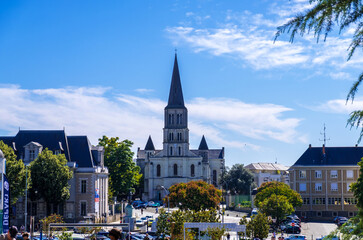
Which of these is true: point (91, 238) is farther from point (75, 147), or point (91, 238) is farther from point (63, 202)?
point (75, 147)

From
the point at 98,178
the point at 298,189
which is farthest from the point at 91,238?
the point at 298,189

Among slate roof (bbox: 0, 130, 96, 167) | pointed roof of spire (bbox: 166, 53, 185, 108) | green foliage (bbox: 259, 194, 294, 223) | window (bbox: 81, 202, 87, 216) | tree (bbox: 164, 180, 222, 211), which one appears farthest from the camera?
pointed roof of spire (bbox: 166, 53, 185, 108)

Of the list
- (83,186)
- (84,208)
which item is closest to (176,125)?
(83,186)

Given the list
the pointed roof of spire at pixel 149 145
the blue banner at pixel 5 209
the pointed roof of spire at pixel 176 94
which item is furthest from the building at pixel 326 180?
the pointed roof of spire at pixel 149 145

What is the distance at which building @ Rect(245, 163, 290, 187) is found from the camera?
15538cm

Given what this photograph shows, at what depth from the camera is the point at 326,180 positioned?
87.0 meters

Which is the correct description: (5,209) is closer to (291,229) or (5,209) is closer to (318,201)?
(291,229)

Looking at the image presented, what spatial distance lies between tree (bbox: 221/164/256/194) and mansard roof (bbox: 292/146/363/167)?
136ft

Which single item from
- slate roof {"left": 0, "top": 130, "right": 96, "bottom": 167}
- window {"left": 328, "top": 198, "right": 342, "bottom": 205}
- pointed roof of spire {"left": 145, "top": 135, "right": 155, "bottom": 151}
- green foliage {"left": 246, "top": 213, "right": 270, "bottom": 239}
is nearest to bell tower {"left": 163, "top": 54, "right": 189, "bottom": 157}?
pointed roof of spire {"left": 145, "top": 135, "right": 155, "bottom": 151}

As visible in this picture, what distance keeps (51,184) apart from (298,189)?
4320cm

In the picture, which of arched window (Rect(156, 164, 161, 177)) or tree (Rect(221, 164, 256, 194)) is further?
arched window (Rect(156, 164, 161, 177))

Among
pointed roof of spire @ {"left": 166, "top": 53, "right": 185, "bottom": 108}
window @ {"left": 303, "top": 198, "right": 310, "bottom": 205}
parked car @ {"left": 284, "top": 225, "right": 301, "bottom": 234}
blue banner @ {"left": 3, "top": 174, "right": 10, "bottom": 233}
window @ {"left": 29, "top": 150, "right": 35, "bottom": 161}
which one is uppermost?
pointed roof of spire @ {"left": 166, "top": 53, "right": 185, "bottom": 108}

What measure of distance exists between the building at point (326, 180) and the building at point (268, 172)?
6192cm

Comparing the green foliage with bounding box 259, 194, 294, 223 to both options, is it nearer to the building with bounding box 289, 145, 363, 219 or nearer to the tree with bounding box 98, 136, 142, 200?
the building with bounding box 289, 145, 363, 219
